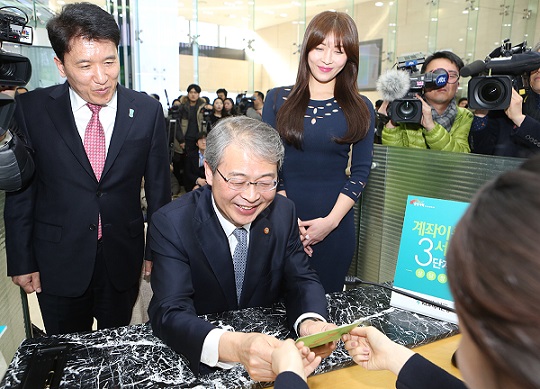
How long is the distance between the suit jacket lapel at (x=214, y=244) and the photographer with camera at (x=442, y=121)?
1123mm

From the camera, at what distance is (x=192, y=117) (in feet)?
18.8

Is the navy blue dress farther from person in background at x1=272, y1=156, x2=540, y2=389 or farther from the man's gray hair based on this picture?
person in background at x1=272, y1=156, x2=540, y2=389

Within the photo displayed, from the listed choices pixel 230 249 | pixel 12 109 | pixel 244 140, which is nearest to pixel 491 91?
pixel 244 140

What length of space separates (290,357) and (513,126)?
148cm

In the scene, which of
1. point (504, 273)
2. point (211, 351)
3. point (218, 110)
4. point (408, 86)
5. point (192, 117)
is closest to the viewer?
point (504, 273)

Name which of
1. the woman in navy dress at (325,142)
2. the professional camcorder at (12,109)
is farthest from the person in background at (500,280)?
the woman in navy dress at (325,142)

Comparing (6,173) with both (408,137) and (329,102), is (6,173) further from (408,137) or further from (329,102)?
(408,137)

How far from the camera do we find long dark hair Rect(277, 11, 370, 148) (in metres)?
1.68

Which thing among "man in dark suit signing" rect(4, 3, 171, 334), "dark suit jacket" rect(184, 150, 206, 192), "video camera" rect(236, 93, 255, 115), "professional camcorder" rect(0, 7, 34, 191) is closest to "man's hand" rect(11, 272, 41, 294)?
"man in dark suit signing" rect(4, 3, 171, 334)

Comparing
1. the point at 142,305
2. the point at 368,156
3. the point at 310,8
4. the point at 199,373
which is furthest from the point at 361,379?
the point at 310,8

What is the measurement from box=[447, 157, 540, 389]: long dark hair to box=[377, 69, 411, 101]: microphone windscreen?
1.57 metres

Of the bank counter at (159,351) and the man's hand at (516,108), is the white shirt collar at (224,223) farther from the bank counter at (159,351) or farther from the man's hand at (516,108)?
the man's hand at (516,108)

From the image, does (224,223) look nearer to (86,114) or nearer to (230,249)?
(230,249)

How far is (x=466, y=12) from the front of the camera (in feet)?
26.1
